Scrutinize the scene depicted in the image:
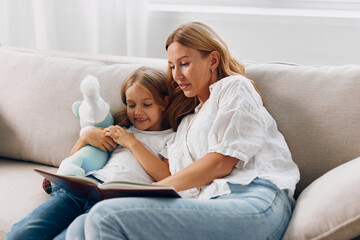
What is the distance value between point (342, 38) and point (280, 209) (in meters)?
1.19

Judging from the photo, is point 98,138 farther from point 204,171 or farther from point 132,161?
point 204,171

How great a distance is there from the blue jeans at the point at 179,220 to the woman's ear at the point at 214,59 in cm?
50

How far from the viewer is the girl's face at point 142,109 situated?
5.23ft

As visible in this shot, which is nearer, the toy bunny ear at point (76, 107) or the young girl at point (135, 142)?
the young girl at point (135, 142)

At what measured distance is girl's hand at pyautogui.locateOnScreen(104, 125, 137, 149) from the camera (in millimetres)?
1566

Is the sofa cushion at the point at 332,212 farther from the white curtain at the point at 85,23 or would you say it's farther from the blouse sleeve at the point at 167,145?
the white curtain at the point at 85,23

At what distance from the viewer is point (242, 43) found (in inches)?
90.4

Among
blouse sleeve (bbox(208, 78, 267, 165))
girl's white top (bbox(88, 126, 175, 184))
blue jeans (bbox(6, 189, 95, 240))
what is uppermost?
blouse sleeve (bbox(208, 78, 267, 165))

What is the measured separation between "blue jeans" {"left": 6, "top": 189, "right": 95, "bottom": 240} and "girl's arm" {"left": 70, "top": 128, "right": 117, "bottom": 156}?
0.21 metres

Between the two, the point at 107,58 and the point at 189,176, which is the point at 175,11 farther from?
the point at 189,176

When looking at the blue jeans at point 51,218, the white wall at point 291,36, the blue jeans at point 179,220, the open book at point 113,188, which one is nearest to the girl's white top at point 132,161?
the blue jeans at point 51,218

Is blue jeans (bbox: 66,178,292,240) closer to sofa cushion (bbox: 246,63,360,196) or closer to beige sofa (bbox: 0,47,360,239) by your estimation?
beige sofa (bbox: 0,47,360,239)

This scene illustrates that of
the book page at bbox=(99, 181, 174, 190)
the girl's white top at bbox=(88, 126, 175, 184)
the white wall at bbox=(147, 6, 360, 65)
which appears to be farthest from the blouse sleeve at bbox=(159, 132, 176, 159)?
the white wall at bbox=(147, 6, 360, 65)

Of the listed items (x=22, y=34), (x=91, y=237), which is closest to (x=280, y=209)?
(x=91, y=237)
